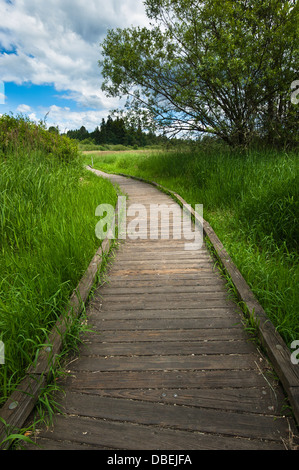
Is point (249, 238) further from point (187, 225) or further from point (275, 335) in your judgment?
point (275, 335)

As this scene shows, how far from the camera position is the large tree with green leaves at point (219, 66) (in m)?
8.03

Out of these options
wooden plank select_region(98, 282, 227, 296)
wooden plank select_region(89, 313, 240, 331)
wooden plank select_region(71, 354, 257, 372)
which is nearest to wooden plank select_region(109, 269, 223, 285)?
wooden plank select_region(98, 282, 227, 296)

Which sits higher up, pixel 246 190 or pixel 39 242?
pixel 246 190

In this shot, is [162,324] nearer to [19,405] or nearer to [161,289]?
[161,289]

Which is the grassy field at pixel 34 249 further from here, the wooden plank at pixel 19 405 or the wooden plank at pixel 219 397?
the wooden plank at pixel 219 397

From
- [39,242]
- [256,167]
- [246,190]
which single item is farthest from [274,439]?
[256,167]

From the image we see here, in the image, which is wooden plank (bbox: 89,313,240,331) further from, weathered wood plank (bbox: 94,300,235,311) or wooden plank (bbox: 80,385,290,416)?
wooden plank (bbox: 80,385,290,416)

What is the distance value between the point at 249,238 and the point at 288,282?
1.72 m

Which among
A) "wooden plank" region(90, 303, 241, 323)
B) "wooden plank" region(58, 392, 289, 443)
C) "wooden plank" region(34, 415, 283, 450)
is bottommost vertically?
"wooden plank" region(34, 415, 283, 450)

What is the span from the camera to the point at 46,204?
15.5 ft

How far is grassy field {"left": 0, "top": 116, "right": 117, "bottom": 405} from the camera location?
207 cm

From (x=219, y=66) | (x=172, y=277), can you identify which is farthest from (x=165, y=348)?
(x=219, y=66)

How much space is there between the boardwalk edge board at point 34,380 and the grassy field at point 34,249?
7 centimetres

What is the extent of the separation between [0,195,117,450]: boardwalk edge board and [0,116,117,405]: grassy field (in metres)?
0.07
